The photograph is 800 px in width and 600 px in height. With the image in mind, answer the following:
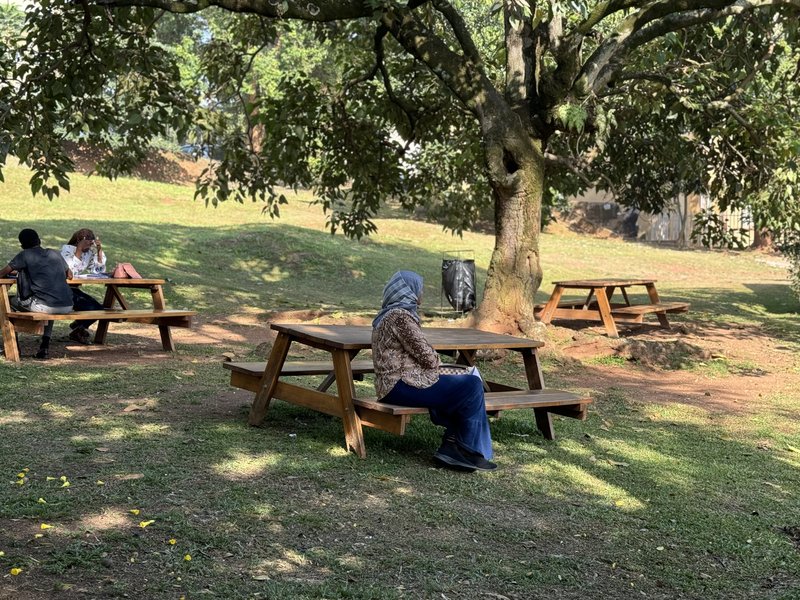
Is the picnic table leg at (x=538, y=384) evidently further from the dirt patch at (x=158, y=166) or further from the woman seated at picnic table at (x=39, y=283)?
the dirt patch at (x=158, y=166)

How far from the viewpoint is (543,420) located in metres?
7.57

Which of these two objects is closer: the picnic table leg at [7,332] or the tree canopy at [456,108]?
the picnic table leg at [7,332]

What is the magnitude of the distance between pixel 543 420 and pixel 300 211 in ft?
90.6

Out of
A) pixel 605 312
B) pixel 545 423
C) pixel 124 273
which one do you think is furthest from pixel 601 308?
pixel 545 423

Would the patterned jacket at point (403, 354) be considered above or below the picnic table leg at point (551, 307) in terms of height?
above

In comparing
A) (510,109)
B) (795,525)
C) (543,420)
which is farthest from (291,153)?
(795,525)

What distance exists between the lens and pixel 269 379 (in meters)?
7.03

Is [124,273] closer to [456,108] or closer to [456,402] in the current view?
[456,108]

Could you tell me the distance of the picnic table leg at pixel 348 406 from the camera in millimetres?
6449

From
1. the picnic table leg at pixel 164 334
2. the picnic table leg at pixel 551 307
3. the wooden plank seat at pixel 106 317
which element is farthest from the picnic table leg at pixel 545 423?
the picnic table leg at pixel 551 307

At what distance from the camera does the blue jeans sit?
6297 mm

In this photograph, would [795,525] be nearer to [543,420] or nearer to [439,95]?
[543,420]

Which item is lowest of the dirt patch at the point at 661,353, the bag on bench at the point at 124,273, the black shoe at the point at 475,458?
the dirt patch at the point at 661,353

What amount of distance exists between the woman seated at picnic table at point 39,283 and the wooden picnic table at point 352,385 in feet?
10.3
